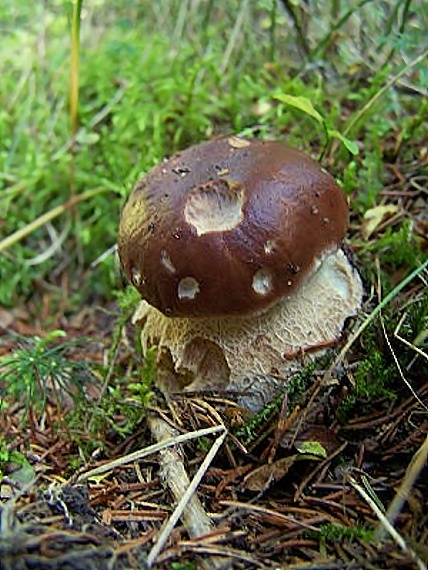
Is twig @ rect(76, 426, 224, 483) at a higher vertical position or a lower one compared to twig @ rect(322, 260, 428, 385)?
lower

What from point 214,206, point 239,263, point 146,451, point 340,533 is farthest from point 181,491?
point 214,206

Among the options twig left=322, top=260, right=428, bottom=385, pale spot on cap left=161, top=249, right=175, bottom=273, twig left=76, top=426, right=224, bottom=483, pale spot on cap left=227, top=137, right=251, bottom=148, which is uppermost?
pale spot on cap left=227, top=137, right=251, bottom=148

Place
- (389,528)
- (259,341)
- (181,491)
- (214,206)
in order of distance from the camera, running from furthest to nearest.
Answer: (259,341) < (214,206) < (181,491) < (389,528)

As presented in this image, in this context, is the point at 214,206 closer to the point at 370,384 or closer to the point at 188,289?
the point at 188,289

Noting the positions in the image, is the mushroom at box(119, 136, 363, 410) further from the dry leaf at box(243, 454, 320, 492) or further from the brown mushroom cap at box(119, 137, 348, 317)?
the dry leaf at box(243, 454, 320, 492)

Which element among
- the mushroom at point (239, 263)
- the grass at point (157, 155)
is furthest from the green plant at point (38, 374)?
the mushroom at point (239, 263)

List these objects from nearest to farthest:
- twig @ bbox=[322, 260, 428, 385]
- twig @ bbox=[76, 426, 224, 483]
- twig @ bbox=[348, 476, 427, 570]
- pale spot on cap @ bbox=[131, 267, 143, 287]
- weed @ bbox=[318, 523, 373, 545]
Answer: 1. twig @ bbox=[348, 476, 427, 570]
2. weed @ bbox=[318, 523, 373, 545]
3. twig @ bbox=[76, 426, 224, 483]
4. twig @ bbox=[322, 260, 428, 385]
5. pale spot on cap @ bbox=[131, 267, 143, 287]

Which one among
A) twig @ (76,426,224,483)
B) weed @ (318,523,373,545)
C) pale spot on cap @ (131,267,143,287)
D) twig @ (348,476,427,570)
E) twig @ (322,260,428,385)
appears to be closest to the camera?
twig @ (348,476,427,570)

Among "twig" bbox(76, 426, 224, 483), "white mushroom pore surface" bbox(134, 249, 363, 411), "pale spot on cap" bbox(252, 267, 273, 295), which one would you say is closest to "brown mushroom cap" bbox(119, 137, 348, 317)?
"pale spot on cap" bbox(252, 267, 273, 295)
